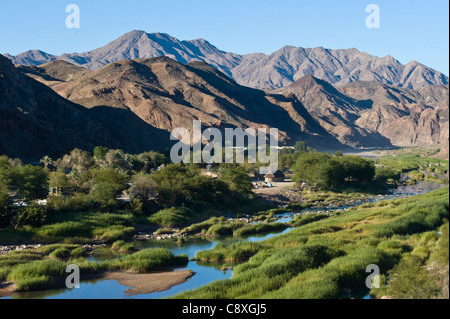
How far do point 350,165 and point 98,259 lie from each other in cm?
5529

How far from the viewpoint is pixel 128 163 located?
70.7 m

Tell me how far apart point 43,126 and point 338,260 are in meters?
83.2

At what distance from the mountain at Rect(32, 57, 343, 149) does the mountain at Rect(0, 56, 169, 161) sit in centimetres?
1555

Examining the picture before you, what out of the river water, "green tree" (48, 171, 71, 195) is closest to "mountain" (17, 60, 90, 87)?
"green tree" (48, 171, 71, 195)

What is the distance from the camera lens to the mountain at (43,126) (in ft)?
284

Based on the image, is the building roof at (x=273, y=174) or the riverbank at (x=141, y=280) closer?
the riverbank at (x=141, y=280)

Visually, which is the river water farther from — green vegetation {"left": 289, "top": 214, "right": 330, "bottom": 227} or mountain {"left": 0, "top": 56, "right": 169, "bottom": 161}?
mountain {"left": 0, "top": 56, "right": 169, "bottom": 161}

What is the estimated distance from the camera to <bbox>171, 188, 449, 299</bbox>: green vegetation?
61.2 feet

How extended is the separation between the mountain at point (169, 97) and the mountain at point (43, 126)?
15549 millimetres

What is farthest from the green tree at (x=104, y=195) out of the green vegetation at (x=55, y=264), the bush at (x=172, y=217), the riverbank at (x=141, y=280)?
the riverbank at (x=141, y=280)

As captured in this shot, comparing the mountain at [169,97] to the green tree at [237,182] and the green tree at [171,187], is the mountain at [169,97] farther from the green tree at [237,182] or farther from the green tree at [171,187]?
the green tree at [171,187]

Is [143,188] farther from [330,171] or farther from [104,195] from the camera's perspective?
[330,171]
